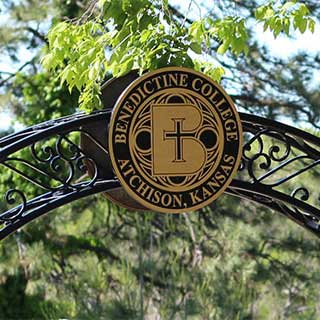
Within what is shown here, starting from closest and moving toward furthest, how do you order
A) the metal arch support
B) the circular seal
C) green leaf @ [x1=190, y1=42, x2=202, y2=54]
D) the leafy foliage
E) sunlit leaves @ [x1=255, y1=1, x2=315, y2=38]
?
the circular seal < the metal arch support < green leaf @ [x1=190, y1=42, x2=202, y2=54] < sunlit leaves @ [x1=255, y1=1, x2=315, y2=38] < the leafy foliage

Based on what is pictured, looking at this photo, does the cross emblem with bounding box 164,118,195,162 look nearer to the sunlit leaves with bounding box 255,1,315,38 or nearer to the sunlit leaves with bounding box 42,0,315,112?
the sunlit leaves with bounding box 42,0,315,112

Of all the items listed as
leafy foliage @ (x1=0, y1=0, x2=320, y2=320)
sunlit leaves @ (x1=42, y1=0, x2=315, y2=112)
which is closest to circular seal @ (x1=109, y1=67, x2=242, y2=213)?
sunlit leaves @ (x1=42, y1=0, x2=315, y2=112)

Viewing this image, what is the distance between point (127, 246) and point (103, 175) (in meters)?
5.45

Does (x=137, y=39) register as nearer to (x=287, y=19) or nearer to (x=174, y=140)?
(x=174, y=140)

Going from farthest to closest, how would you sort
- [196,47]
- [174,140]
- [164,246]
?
[164,246] → [196,47] → [174,140]

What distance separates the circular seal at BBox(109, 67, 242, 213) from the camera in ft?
9.90

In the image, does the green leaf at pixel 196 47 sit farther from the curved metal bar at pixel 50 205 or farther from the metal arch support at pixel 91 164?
the curved metal bar at pixel 50 205

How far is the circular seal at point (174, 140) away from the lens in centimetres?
302

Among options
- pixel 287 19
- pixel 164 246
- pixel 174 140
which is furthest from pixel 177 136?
pixel 164 246

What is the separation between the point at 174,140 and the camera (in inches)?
121

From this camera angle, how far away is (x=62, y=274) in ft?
28.3

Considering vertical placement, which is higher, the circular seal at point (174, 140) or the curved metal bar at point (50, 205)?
the circular seal at point (174, 140)

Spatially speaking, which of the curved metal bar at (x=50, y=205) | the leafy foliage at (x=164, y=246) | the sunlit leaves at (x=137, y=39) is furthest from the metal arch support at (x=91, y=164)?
the leafy foliage at (x=164, y=246)

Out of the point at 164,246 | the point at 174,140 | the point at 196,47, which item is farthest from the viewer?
the point at 164,246
